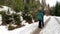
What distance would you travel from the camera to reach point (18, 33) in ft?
37.0

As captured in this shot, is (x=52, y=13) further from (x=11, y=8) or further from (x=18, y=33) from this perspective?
(x=18, y=33)

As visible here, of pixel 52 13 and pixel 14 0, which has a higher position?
pixel 14 0

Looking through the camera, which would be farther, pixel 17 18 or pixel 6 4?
pixel 6 4

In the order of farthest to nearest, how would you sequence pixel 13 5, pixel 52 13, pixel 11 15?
pixel 52 13, pixel 13 5, pixel 11 15

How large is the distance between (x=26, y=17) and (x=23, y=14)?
49 centimetres

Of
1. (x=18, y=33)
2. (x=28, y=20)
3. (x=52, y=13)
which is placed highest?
(x=18, y=33)

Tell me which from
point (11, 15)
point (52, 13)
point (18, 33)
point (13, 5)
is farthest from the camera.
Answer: point (52, 13)

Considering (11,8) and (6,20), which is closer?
(6,20)

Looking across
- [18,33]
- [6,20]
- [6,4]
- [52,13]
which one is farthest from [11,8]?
[52,13]

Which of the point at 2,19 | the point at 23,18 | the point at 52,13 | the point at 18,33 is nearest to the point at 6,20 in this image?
the point at 2,19

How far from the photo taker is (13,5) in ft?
73.3

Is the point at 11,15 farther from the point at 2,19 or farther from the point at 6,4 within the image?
the point at 6,4

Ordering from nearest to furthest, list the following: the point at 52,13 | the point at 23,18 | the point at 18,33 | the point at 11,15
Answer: the point at 18,33, the point at 11,15, the point at 23,18, the point at 52,13

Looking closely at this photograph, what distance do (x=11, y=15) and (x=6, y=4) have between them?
5848 millimetres
